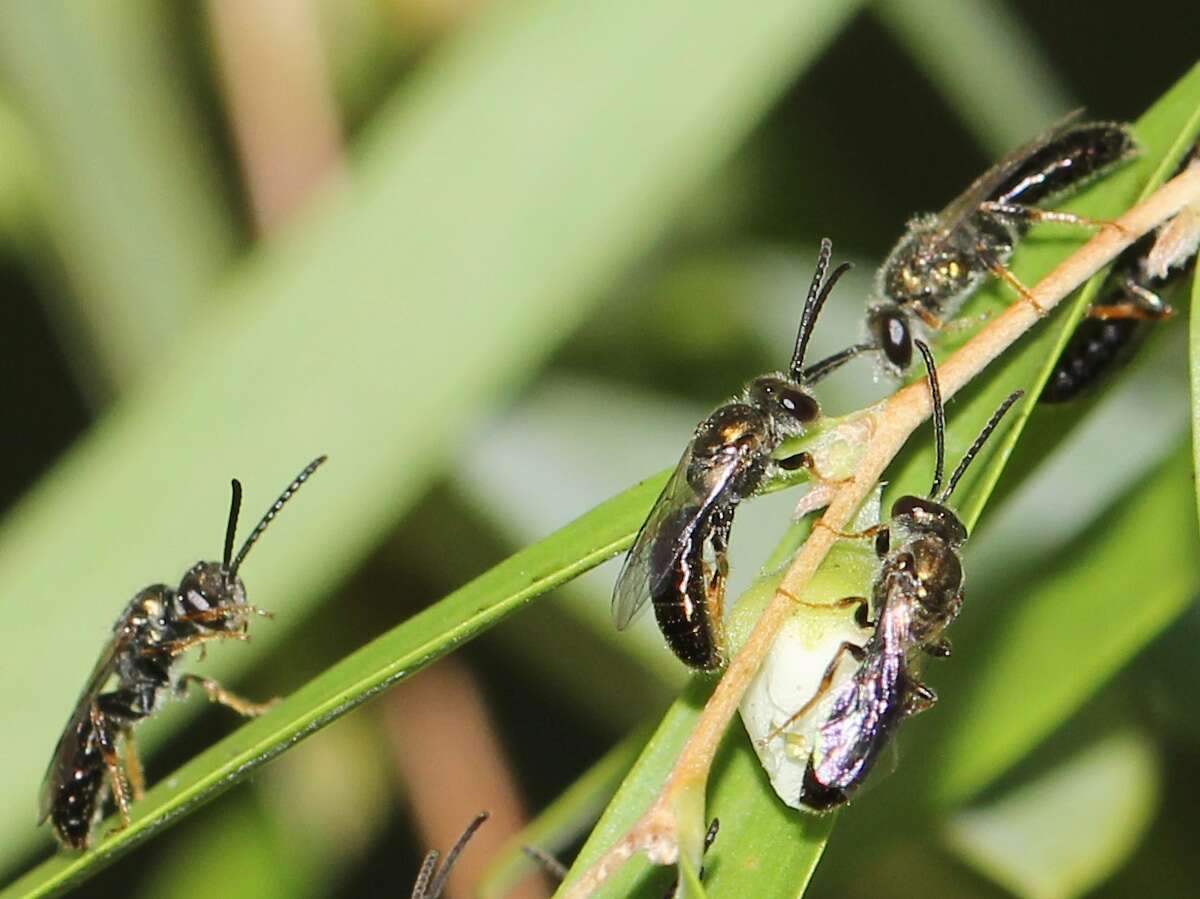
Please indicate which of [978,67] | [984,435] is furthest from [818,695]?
[978,67]

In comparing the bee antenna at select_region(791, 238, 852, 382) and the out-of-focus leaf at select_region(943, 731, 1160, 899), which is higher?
the bee antenna at select_region(791, 238, 852, 382)

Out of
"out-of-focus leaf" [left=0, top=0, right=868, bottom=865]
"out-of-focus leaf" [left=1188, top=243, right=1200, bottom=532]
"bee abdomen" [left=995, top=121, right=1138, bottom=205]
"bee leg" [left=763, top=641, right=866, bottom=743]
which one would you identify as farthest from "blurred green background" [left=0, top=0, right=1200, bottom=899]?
"bee leg" [left=763, top=641, right=866, bottom=743]

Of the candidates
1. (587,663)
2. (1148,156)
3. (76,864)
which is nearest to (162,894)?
(587,663)

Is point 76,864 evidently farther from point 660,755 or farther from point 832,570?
point 832,570

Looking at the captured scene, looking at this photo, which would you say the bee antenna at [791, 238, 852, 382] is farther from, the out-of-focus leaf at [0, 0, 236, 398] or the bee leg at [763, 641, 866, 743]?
the out-of-focus leaf at [0, 0, 236, 398]

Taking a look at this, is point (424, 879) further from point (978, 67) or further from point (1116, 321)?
point (978, 67)
